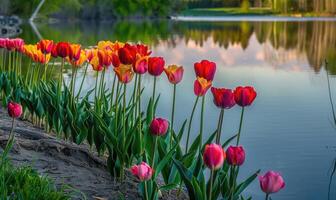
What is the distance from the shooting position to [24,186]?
409cm

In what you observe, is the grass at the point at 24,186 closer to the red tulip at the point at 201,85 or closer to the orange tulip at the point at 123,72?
the orange tulip at the point at 123,72

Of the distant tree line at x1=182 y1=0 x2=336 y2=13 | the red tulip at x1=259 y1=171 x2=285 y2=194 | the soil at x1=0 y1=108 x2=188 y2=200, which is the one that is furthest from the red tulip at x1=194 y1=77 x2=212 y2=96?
the distant tree line at x1=182 y1=0 x2=336 y2=13

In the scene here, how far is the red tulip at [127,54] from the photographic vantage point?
452 cm

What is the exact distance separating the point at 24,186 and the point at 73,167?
111 cm

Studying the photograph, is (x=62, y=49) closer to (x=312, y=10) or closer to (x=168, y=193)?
(x=168, y=193)

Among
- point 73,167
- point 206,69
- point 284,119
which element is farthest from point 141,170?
point 284,119

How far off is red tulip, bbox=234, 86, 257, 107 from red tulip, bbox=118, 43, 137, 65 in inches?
33.3

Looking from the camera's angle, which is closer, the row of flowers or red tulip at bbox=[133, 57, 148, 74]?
the row of flowers

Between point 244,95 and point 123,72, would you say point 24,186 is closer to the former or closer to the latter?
point 123,72

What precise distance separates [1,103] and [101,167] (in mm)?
3394

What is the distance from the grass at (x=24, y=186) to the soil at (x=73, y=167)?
0.20 metres

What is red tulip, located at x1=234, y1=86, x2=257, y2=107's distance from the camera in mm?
3936

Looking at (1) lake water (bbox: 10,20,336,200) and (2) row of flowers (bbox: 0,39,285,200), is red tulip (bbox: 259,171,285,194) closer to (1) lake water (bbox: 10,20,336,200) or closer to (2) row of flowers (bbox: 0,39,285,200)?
(2) row of flowers (bbox: 0,39,285,200)

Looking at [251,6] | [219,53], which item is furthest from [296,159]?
[251,6]
